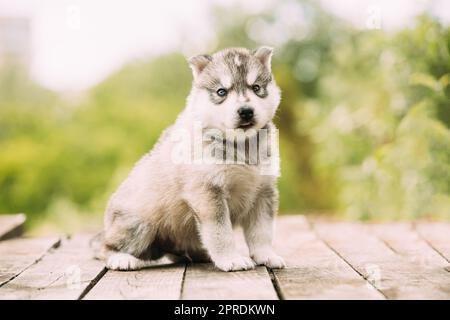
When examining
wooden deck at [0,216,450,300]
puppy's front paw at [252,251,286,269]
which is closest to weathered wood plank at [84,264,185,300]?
wooden deck at [0,216,450,300]

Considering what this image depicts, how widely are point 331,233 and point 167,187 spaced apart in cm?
163

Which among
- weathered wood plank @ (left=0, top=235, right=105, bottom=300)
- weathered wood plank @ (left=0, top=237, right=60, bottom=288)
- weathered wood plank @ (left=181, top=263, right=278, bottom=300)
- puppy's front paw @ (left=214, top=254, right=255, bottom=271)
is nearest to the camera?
weathered wood plank @ (left=181, top=263, right=278, bottom=300)

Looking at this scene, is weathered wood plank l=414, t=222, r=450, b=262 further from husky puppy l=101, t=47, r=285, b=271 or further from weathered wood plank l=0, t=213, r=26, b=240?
weathered wood plank l=0, t=213, r=26, b=240

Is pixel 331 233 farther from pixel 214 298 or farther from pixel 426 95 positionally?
pixel 214 298

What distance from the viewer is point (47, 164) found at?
8.27m

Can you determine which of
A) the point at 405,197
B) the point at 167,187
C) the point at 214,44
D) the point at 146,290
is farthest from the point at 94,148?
the point at 146,290

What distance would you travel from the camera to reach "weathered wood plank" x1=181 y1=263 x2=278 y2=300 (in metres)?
2.65

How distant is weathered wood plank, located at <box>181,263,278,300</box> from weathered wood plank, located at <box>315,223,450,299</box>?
20.6 inches

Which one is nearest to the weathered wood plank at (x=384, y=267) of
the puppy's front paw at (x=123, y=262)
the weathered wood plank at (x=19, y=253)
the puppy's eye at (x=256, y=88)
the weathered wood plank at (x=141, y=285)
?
the weathered wood plank at (x=141, y=285)

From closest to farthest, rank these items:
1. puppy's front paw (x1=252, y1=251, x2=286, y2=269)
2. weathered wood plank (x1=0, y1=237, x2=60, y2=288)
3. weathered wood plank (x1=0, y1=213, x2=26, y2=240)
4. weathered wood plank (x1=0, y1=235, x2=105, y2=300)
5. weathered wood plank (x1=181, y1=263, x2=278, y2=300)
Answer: weathered wood plank (x1=181, y1=263, x2=278, y2=300)
weathered wood plank (x1=0, y1=235, x2=105, y2=300)
puppy's front paw (x1=252, y1=251, x2=286, y2=269)
weathered wood plank (x1=0, y1=237, x2=60, y2=288)
weathered wood plank (x1=0, y1=213, x2=26, y2=240)

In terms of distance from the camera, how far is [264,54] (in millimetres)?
3535

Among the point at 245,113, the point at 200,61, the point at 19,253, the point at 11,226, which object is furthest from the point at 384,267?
the point at 11,226

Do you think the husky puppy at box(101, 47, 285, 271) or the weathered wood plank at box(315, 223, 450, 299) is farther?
the husky puppy at box(101, 47, 285, 271)

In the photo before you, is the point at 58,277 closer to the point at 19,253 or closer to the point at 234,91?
the point at 19,253
